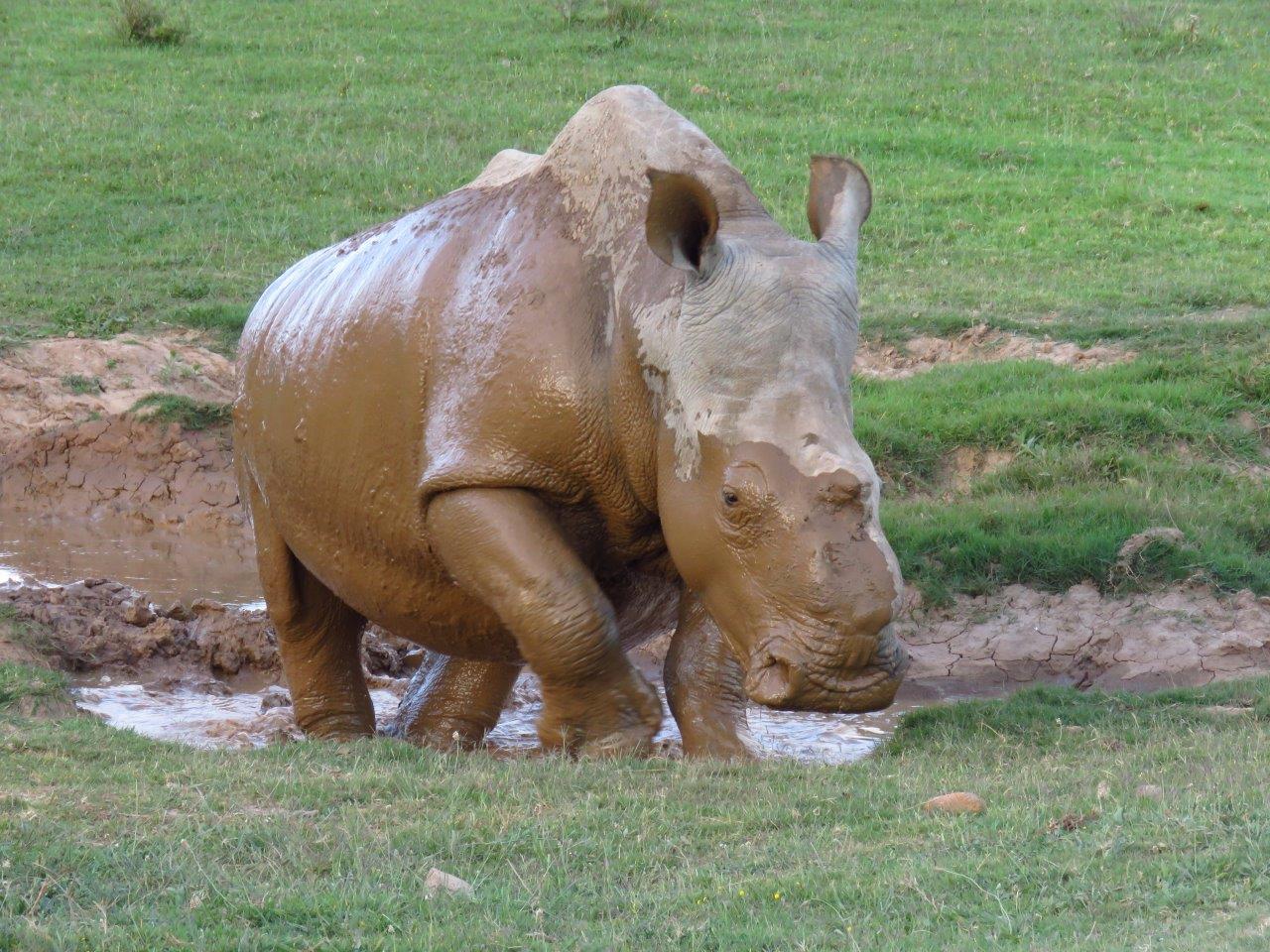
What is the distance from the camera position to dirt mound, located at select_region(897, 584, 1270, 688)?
27.3 ft

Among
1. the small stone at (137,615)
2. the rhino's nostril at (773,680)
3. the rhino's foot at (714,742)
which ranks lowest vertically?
the small stone at (137,615)

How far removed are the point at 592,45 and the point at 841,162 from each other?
14.9 meters

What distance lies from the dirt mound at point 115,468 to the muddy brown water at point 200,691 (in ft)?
0.65

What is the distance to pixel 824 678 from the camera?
210 inches

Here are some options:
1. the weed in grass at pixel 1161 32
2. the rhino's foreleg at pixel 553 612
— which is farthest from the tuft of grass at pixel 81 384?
the weed in grass at pixel 1161 32

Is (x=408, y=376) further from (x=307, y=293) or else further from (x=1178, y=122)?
(x=1178, y=122)

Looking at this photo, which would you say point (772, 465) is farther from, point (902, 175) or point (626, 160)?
point (902, 175)

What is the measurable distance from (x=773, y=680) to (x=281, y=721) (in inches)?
137

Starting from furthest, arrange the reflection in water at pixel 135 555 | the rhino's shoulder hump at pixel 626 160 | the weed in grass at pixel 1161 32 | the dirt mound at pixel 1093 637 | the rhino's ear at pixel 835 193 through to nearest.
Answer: the weed in grass at pixel 1161 32 < the reflection in water at pixel 135 555 < the dirt mound at pixel 1093 637 < the rhino's ear at pixel 835 193 < the rhino's shoulder hump at pixel 626 160

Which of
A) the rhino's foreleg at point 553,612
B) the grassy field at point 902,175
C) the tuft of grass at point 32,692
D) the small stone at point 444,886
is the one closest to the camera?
the small stone at point 444,886

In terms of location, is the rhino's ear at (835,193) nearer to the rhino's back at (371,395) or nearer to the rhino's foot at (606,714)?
the rhino's back at (371,395)

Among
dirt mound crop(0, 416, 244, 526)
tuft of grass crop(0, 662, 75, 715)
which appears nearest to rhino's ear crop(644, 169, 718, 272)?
tuft of grass crop(0, 662, 75, 715)

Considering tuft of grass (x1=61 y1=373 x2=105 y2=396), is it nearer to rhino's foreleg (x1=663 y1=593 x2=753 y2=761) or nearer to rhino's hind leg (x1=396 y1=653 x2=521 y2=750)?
rhino's hind leg (x1=396 y1=653 x2=521 y2=750)

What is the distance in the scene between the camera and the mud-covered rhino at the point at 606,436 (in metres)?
5.44
